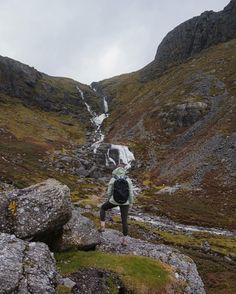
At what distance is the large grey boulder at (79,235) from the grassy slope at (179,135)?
3888 cm

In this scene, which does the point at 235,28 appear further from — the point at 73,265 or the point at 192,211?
the point at 73,265

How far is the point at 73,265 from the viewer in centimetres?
2055

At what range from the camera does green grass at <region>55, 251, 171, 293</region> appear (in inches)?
800

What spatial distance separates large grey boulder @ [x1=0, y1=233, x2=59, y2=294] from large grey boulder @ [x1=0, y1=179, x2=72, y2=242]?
6.08 ft

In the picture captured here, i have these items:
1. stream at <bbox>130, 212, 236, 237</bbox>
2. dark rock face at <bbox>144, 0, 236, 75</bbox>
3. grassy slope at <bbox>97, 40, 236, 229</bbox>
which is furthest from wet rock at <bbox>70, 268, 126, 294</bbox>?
dark rock face at <bbox>144, 0, 236, 75</bbox>

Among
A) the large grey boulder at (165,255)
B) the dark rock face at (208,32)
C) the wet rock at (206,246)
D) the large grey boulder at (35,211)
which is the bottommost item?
the wet rock at (206,246)

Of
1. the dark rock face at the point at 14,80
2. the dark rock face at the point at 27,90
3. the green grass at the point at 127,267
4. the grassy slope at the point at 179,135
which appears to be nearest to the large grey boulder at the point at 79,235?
the green grass at the point at 127,267

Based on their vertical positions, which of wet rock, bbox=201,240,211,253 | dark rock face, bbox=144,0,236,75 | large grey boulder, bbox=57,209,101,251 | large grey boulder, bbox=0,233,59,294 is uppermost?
dark rock face, bbox=144,0,236,75

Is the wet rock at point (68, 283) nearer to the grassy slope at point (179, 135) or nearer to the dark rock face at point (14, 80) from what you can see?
the grassy slope at point (179, 135)

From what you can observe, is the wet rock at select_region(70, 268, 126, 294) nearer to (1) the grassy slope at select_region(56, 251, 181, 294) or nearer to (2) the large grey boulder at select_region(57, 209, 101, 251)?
(1) the grassy slope at select_region(56, 251, 181, 294)

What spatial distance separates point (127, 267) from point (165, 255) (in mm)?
6022

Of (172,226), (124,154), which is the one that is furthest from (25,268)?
(124,154)

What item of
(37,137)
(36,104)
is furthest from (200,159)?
A: (36,104)

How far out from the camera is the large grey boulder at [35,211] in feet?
62.8
